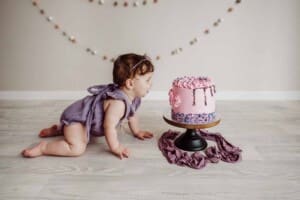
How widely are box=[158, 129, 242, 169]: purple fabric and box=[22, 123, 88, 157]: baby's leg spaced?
1.08 ft

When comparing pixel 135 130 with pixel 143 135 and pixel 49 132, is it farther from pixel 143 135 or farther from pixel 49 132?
pixel 49 132

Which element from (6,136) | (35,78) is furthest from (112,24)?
(6,136)

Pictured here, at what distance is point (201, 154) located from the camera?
1301 mm

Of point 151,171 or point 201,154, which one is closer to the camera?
point 151,171

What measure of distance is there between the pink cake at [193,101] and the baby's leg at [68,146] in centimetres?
39

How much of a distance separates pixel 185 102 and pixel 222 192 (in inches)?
14.7

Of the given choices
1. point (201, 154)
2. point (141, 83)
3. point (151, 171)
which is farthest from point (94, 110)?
point (201, 154)

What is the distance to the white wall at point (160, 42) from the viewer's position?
2.02 metres

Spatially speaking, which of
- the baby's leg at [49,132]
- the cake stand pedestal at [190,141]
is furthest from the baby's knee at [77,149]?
the cake stand pedestal at [190,141]

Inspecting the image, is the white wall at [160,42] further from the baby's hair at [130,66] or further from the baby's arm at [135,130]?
the baby's hair at [130,66]

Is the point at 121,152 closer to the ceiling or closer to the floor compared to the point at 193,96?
closer to the floor

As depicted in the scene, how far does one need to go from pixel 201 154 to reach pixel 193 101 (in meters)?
0.22

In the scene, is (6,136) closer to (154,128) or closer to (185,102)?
(154,128)

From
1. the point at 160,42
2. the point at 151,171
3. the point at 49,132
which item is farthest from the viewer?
the point at 160,42
